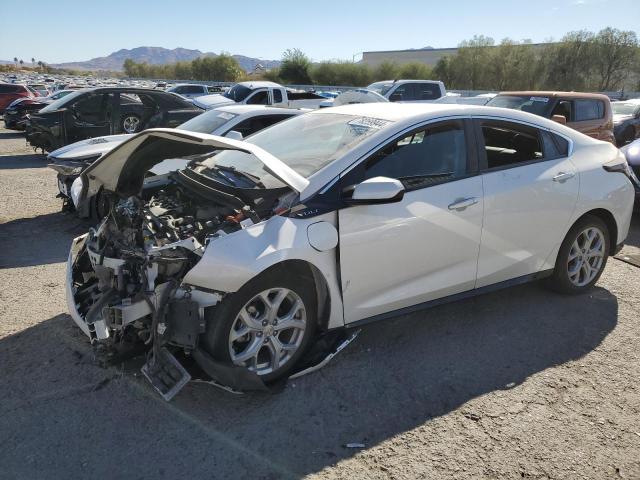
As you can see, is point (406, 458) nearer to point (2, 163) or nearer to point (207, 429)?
point (207, 429)

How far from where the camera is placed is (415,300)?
3627 millimetres

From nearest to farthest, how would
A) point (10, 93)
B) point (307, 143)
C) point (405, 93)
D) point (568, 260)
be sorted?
point (307, 143) → point (568, 260) → point (405, 93) → point (10, 93)

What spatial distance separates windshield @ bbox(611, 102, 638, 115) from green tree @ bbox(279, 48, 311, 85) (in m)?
Result: 43.9

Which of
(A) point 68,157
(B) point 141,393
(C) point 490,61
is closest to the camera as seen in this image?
(B) point 141,393

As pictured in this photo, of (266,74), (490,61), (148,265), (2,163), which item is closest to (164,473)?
(148,265)

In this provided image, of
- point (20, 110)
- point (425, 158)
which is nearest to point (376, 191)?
point (425, 158)

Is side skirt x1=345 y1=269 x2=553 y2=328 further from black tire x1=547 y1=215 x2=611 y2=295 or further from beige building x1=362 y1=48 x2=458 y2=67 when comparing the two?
beige building x1=362 y1=48 x2=458 y2=67

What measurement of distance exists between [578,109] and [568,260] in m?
6.75

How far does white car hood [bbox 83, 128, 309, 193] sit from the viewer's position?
3098 mm

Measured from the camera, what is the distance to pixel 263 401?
3.09m

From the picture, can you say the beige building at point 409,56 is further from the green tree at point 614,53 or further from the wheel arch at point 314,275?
the wheel arch at point 314,275

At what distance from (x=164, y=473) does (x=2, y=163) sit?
1214 centimetres

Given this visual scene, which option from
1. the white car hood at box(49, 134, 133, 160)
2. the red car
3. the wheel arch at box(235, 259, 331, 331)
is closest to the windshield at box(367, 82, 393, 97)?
the white car hood at box(49, 134, 133, 160)

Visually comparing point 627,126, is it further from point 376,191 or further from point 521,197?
point 376,191
